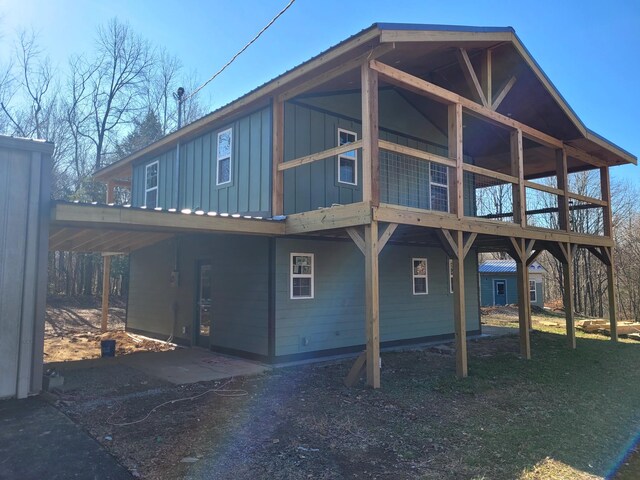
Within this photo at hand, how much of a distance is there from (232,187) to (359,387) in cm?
527

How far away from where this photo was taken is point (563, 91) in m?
10.2

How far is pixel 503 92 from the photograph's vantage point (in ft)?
29.7

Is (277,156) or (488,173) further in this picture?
(277,156)

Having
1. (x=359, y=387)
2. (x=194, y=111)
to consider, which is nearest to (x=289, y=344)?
(x=359, y=387)

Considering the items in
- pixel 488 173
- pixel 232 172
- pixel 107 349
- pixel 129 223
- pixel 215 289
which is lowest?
pixel 107 349

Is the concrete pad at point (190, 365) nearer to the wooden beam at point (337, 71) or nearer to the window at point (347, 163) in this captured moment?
the window at point (347, 163)

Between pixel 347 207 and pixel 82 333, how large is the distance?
34.2ft

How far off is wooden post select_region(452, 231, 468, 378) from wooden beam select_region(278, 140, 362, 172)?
263cm

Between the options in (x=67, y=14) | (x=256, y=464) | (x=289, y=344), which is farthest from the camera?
(x=67, y=14)

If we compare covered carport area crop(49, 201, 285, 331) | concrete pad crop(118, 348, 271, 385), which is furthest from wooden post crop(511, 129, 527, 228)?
concrete pad crop(118, 348, 271, 385)

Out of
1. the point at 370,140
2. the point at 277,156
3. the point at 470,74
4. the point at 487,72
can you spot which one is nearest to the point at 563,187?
the point at 487,72

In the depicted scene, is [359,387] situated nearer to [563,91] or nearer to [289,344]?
[289,344]

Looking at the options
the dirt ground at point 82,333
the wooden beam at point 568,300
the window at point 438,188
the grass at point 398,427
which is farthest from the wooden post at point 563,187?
the dirt ground at point 82,333

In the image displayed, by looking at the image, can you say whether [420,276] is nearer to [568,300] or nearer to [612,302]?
[568,300]
